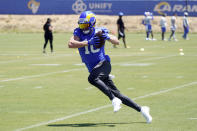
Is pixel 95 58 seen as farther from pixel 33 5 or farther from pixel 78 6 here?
pixel 33 5

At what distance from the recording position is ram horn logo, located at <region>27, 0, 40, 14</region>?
64.3 metres

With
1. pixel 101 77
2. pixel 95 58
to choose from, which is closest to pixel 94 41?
pixel 95 58

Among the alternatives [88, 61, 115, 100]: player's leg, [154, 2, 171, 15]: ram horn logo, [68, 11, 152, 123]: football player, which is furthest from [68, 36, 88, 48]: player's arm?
[154, 2, 171, 15]: ram horn logo

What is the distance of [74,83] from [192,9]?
141 feet

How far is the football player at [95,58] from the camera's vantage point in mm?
10445

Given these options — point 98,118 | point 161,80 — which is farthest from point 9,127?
point 161,80

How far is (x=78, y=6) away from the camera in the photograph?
62844mm

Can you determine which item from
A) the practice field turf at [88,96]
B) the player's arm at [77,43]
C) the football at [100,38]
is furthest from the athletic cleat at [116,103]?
the player's arm at [77,43]

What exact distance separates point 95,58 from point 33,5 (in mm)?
54652

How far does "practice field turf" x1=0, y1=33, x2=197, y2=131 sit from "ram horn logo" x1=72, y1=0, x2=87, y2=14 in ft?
122

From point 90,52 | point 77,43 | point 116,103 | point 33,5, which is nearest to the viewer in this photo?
point 116,103

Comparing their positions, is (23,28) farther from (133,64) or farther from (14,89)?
(14,89)

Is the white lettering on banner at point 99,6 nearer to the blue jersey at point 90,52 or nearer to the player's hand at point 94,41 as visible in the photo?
the blue jersey at point 90,52

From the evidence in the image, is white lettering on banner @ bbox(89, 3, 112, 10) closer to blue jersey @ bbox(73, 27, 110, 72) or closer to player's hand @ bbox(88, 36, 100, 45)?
blue jersey @ bbox(73, 27, 110, 72)
